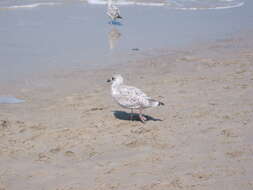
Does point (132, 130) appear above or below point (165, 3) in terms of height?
below

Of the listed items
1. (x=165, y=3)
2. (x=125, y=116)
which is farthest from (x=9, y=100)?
(x=165, y=3)

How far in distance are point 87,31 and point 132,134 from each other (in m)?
9.39

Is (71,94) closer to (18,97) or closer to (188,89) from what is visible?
(18,97)

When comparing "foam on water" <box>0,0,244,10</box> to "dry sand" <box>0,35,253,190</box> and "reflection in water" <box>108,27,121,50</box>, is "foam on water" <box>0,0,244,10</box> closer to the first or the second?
"reflection in water" <box>108,27,121,50</box>

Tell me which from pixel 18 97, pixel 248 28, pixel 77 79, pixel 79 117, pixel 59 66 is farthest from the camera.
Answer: pixel 248 28

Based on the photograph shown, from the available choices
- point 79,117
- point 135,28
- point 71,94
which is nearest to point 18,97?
point 71,94

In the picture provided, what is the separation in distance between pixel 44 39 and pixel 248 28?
25.4 ft

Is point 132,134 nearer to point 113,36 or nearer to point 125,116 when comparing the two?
point 125,116

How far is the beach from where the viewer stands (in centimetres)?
570

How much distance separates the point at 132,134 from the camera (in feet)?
24.4

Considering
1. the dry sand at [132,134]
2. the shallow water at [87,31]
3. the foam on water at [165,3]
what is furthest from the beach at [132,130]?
the foam on water at [165,3]

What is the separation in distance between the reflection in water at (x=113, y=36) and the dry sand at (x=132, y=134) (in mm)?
2708

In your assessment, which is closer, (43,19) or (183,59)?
(183,59)

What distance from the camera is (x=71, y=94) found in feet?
32.6
